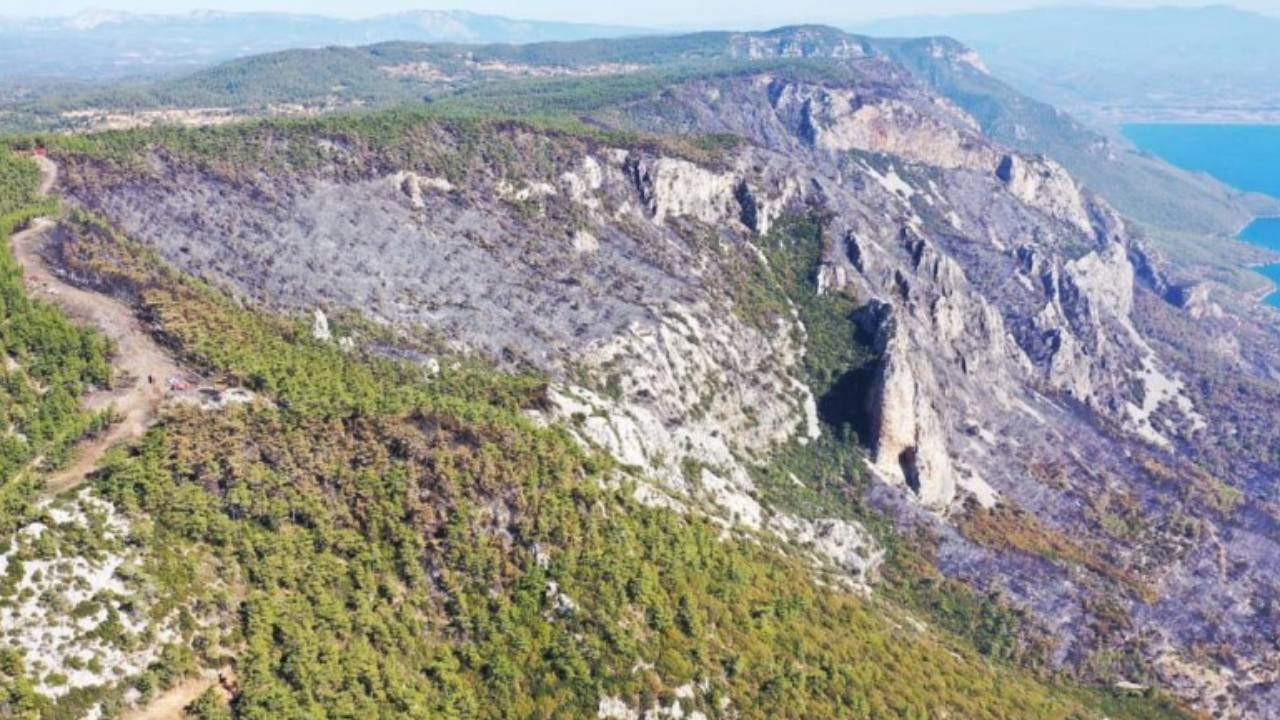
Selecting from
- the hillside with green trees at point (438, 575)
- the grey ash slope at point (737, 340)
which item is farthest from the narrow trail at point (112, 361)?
the grey ash slope at point (737, 340)

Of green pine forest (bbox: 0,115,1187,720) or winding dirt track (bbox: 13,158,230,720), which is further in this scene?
green pine forest (bbox: 0,115,1187,720)

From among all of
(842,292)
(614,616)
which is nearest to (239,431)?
(614,616)

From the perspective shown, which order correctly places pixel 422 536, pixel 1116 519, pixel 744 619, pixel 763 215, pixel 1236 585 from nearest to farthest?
pixel 422 536 < pixel 744 619 < pixel 1236 585 < pixel 1116 519 < pixel 763 215

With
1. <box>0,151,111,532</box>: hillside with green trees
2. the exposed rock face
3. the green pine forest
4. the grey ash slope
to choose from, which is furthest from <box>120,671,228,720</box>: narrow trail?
the exposed rock face

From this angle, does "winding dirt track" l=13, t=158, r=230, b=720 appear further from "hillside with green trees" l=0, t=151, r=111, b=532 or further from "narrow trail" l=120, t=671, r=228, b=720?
"hillside with green trees" l=0, t=151, r=111, b=532

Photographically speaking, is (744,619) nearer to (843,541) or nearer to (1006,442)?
(843,541)
